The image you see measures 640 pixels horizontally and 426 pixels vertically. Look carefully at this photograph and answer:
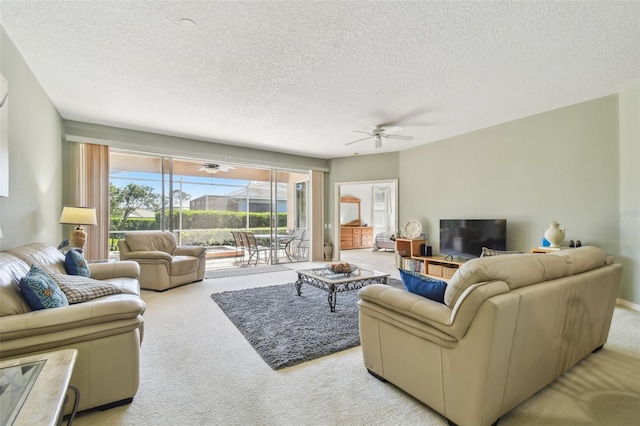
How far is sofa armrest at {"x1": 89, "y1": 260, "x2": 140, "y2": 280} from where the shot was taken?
3117 mm

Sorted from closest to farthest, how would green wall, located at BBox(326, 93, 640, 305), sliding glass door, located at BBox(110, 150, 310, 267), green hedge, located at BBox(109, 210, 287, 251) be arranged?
green wall, located at BBox(326, 93, 640, 305)
sliding glass door, located at BBox(110, 150, 310, 267)
green hedge, located at BBox(109, 210, 287, 251)

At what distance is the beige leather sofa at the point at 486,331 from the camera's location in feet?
4.63

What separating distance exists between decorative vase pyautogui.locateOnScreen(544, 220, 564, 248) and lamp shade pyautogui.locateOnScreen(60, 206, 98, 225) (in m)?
6.18

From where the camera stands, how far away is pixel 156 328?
9.66 ft

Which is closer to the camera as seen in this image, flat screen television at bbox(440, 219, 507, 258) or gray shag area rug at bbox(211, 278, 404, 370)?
gray shag area rug at bbox(211, 278, 404, 370)

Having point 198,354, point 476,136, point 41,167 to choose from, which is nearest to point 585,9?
point 476,136

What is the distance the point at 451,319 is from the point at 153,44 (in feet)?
10.3

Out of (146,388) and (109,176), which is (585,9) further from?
(109,176)

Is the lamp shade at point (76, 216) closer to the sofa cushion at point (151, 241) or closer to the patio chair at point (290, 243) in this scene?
the sofa cushion at point (151, 241)

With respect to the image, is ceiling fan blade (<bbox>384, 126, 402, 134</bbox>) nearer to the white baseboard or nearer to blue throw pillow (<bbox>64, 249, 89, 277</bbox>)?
the white baseboard

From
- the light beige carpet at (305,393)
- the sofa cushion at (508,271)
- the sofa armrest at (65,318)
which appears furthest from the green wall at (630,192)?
the sofa armrest at (65,318)

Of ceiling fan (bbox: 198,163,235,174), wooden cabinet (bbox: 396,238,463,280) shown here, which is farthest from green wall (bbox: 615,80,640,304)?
ceiling fan (bbox: 198,163,235,174)

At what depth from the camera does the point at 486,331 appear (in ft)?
4.46

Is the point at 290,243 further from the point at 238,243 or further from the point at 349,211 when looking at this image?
the point at 349,211
